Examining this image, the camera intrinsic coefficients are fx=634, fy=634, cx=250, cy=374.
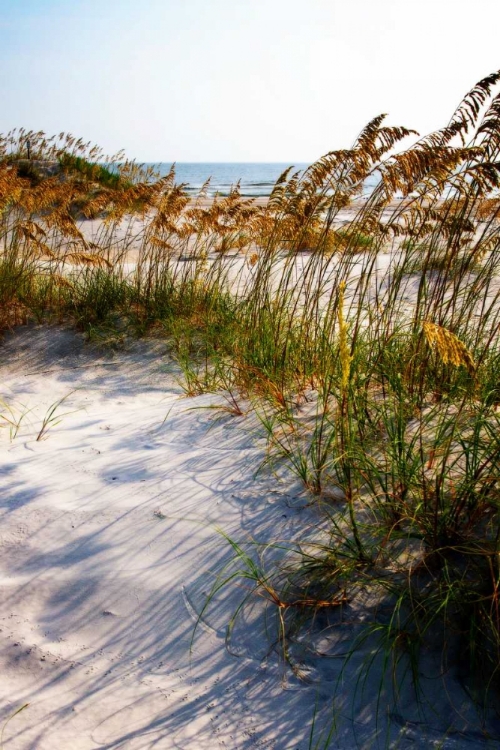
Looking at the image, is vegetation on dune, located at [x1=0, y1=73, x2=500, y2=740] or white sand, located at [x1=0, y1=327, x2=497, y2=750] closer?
white sand, located at [x1=0, y1=327, x2=497, y2=750]

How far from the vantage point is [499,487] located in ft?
6.66

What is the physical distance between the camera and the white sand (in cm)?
167

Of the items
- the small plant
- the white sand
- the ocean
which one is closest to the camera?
the white sand

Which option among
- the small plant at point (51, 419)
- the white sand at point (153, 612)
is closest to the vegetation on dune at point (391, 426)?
the white sand at point (153, 612)

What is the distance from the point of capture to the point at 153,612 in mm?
2016

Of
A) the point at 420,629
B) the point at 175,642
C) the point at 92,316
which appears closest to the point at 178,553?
the point at 175,642

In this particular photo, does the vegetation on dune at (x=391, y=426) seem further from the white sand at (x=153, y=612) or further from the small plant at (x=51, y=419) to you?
the small plant at (x=51, y=419)

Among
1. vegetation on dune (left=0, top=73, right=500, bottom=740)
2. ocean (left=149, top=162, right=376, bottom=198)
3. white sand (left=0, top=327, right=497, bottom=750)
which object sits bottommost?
white sand (left=0, top=327, right=497, bottom=750)

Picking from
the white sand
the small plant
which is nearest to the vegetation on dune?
the white sand

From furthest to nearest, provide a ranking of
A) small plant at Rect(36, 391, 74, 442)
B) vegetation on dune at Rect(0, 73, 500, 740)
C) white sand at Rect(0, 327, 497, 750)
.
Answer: small plant at Rect(36, 391, 74, 442)
vegetation on dune at Rect(0, 73, 500, 740)
white sand at Rect(0, 327, 497, 750)

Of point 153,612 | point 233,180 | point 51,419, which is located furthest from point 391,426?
point 233,180

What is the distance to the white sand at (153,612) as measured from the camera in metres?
1.67

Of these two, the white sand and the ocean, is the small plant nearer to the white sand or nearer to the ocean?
the white sand

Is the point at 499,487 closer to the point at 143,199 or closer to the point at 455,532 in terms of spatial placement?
the point at 455,532
